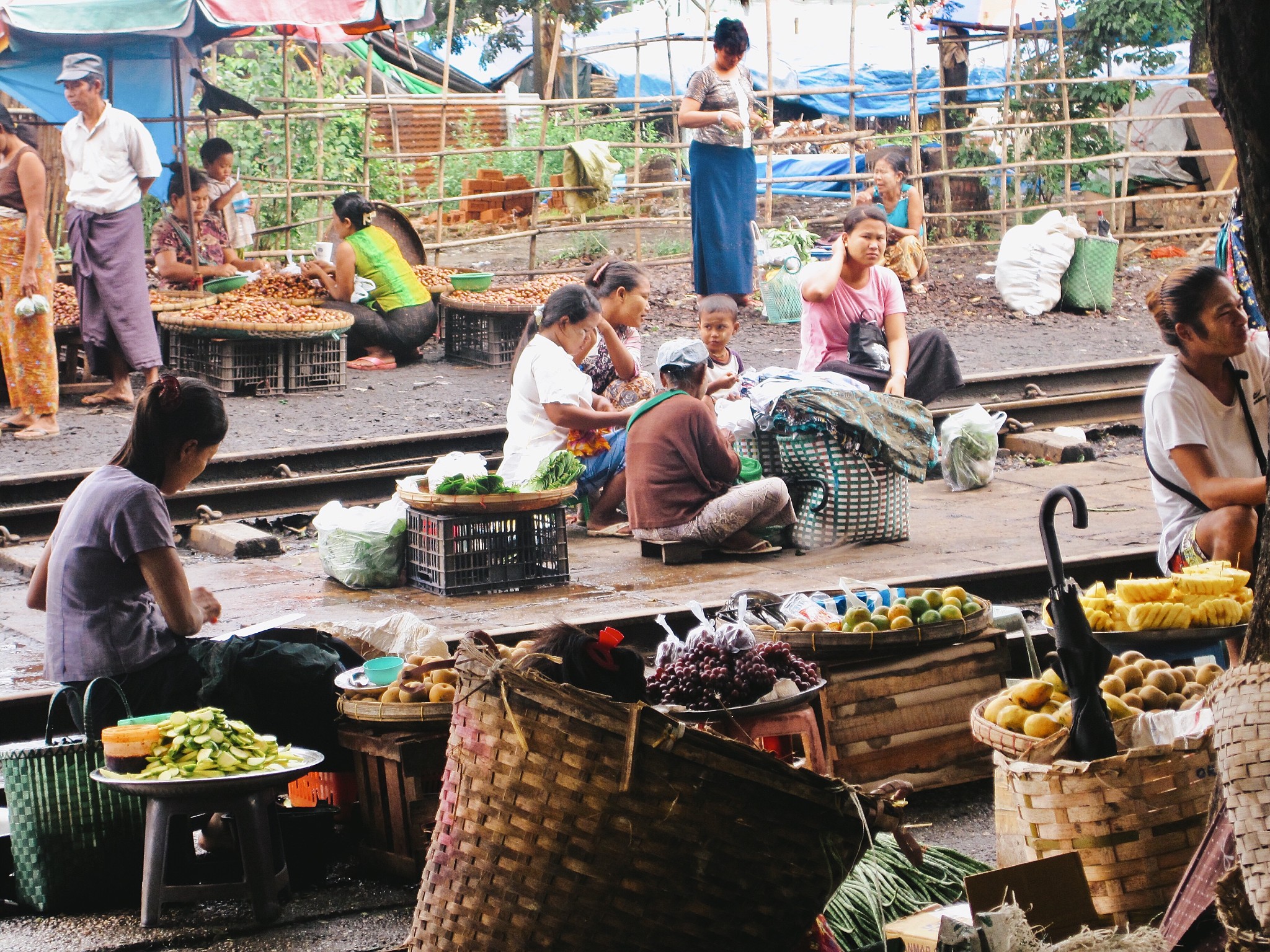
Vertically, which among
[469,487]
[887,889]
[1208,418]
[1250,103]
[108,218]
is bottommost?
[887,889]

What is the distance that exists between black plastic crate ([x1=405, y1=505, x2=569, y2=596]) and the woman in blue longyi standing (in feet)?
18.1

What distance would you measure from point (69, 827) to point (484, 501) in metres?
2.74

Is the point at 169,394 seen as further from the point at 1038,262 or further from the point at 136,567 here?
the point at 1038,262

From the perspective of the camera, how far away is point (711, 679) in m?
4.00

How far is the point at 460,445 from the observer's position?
946 cm

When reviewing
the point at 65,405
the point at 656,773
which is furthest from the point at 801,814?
the point at 65,405

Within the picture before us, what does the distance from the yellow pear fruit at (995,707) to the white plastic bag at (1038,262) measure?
1132 centimetres

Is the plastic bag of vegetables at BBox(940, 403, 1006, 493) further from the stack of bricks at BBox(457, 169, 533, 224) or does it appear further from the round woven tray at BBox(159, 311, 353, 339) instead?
the stack of bricks at BBox(457, 169, 533, 224)

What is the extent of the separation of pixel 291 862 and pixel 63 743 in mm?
691

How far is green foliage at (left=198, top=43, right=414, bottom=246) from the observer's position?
52.6 feet

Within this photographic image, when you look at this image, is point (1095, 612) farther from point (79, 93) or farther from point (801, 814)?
point (79, 93)

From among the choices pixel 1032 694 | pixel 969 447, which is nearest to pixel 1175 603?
pixel 1032 694

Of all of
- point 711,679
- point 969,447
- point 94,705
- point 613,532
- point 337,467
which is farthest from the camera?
point 337,467

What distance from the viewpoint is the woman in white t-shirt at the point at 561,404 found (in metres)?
7.12
